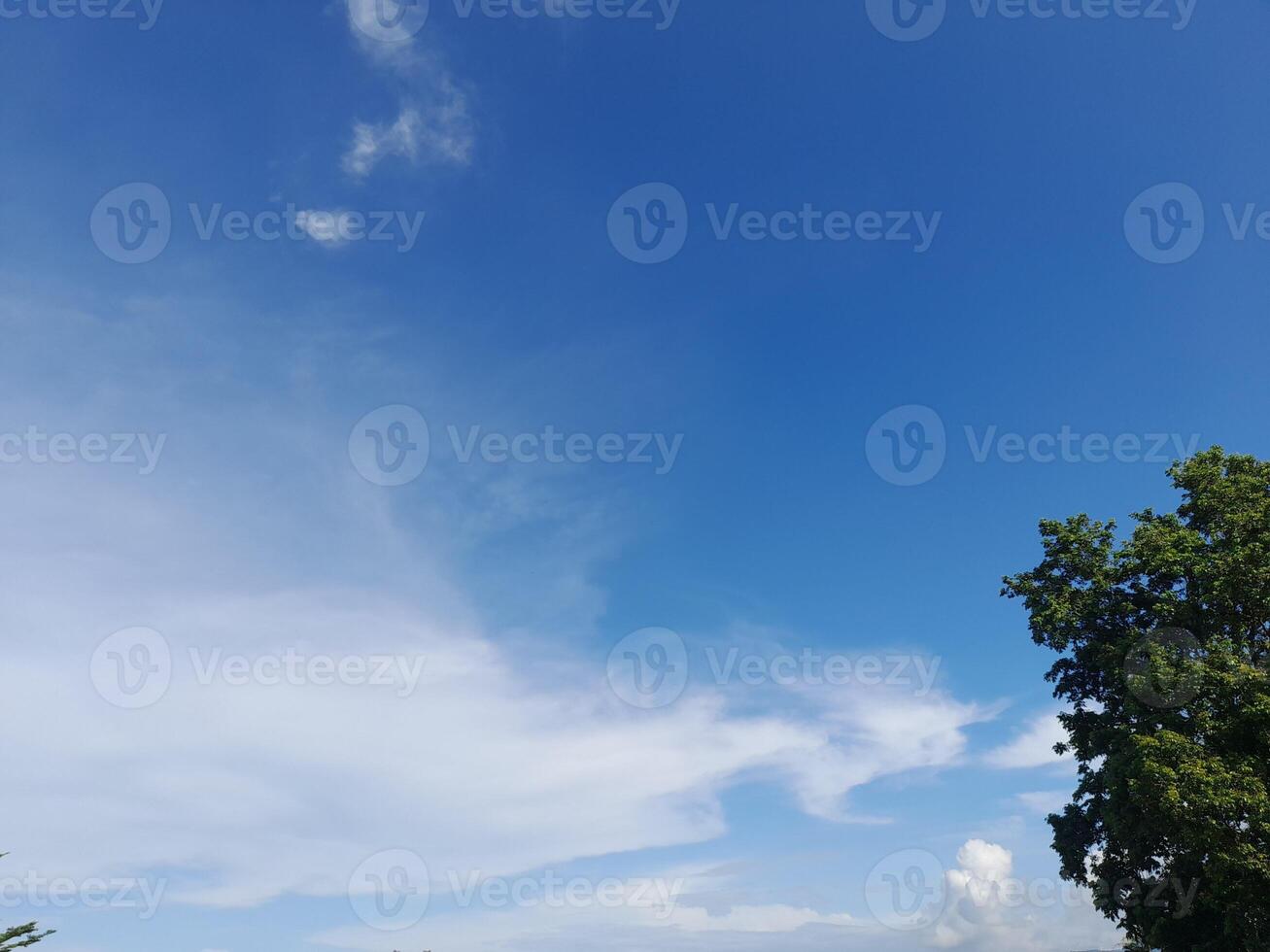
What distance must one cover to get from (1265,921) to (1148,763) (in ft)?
19.4

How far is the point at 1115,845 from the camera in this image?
3017 cm

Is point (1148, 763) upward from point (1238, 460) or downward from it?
downward

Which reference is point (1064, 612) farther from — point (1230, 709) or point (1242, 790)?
point (1242, 790)

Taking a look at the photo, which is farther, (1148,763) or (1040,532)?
(1040,532)

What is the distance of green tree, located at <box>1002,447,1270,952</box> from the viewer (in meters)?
24.0

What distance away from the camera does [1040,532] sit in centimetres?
3353

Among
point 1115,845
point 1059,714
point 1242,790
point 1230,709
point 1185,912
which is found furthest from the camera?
point 1059,714

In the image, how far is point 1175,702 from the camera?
26.3 metres

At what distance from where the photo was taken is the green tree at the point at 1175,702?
24.0 metres

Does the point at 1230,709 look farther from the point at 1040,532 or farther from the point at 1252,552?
the point at 1040,532

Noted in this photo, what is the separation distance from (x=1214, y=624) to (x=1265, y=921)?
916 cm

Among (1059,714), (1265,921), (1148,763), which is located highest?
(1059,714)

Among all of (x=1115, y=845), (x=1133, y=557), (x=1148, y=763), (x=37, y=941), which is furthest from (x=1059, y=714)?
(x=37, y=941)

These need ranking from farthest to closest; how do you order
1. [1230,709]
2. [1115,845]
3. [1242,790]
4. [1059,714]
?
[1059,714] < [1115,845] < [1230,709] < [1242,790]
